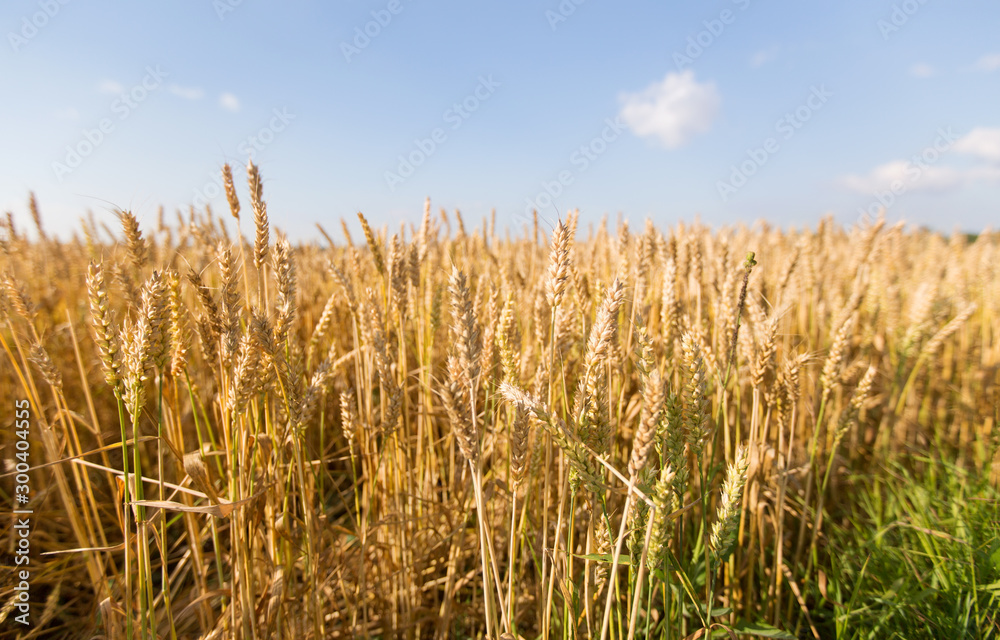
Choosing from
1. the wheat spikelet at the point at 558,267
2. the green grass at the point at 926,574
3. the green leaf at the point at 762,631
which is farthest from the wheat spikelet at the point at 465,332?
the green grass at the point at 926,574

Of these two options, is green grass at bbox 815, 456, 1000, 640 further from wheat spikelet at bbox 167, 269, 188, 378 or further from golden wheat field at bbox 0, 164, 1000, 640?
wheat spikelet at bbox 167, 269, 188, 378

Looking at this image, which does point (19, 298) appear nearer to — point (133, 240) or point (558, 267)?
point (133, 240)

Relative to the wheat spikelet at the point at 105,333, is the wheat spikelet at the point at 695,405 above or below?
below

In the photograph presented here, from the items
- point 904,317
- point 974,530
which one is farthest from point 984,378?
point 974,530

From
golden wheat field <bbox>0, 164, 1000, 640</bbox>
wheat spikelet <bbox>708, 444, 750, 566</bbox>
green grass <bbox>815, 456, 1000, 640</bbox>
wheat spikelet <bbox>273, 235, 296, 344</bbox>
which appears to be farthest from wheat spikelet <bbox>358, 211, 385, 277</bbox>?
green grass <bbox>815, 456, 1000, 640</bbox>

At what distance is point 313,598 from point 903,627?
6.75 ft

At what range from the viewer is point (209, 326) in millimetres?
1332

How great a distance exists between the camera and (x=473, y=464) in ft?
3.35

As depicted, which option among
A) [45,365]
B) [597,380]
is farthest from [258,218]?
[597,380]

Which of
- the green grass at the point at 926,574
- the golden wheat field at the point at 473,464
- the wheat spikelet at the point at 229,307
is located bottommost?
the green grass at the point at 926,574

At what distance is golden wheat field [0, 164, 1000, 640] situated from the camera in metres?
1.12

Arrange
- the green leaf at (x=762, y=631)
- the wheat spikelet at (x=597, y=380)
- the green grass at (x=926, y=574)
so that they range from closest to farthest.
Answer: the wheat spikelet at (x=597, y=380) → the green leaf at (x=762, y=631) → the green grass at (x=926, y=574)

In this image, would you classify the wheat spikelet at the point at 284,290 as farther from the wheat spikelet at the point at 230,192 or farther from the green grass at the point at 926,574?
the green grass at the point at 926,574

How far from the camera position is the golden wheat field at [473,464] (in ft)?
3.68
